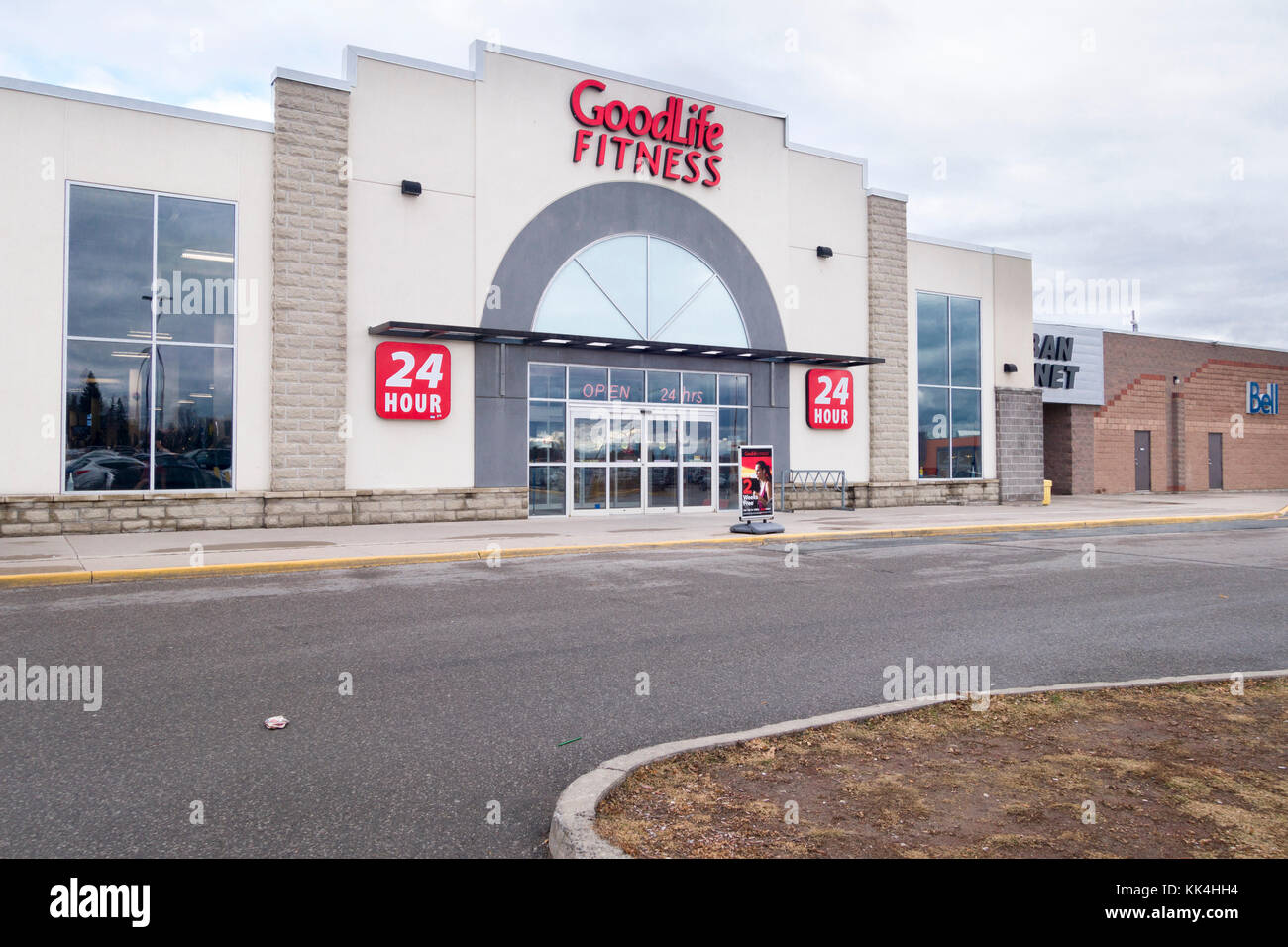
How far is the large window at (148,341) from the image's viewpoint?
16.3 meters

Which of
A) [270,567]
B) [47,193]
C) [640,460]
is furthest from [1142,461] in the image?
[47,193]

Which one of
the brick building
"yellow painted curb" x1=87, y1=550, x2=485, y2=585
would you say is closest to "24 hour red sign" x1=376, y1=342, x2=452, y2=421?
"yellow painted curb" x1=87, y1=550, x2=485, y2=585

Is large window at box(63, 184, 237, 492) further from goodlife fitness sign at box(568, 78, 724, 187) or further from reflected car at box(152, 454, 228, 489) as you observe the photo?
goodlife fitness sign at box(568, 78, 724, 187)

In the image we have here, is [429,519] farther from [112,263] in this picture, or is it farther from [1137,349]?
[1137,349]

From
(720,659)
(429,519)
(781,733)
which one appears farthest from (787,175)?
(781,733)

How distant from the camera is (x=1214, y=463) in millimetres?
40031

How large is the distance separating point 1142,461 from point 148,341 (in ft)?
120

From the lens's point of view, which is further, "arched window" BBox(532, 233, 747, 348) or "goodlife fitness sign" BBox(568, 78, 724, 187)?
"goodlife fitness sign" BBox(568, 78, 724, 187)

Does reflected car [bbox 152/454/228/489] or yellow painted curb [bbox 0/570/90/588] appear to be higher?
reflected car [bbox 152/454/228/489]

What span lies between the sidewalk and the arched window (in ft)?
14.9

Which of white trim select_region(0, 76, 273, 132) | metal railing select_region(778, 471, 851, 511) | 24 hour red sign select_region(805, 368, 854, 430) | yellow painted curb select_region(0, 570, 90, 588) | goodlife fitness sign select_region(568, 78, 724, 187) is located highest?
goodlife fitness sign select_region(568, 78, 724, 187)

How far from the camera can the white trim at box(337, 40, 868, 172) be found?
1845cm

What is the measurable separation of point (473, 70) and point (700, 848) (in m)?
19.8

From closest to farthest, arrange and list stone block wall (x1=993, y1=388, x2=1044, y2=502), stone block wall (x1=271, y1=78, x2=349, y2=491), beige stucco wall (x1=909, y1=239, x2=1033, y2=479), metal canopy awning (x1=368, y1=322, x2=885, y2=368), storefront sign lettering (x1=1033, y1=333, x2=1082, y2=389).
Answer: stone block wall (x1=271, y1=78, x2=349, y2=491), metal canopy awning (x1=368, y1=322, x2=885, y2=368), beige stucco wall (x1=909, y1=239, x2=1033, y2=479), stone block wall (x1=993, y1=388, x2=1044, y2=502), storefront sign lettering (x1=1033, y1=333, x2=1082, y2=389)
